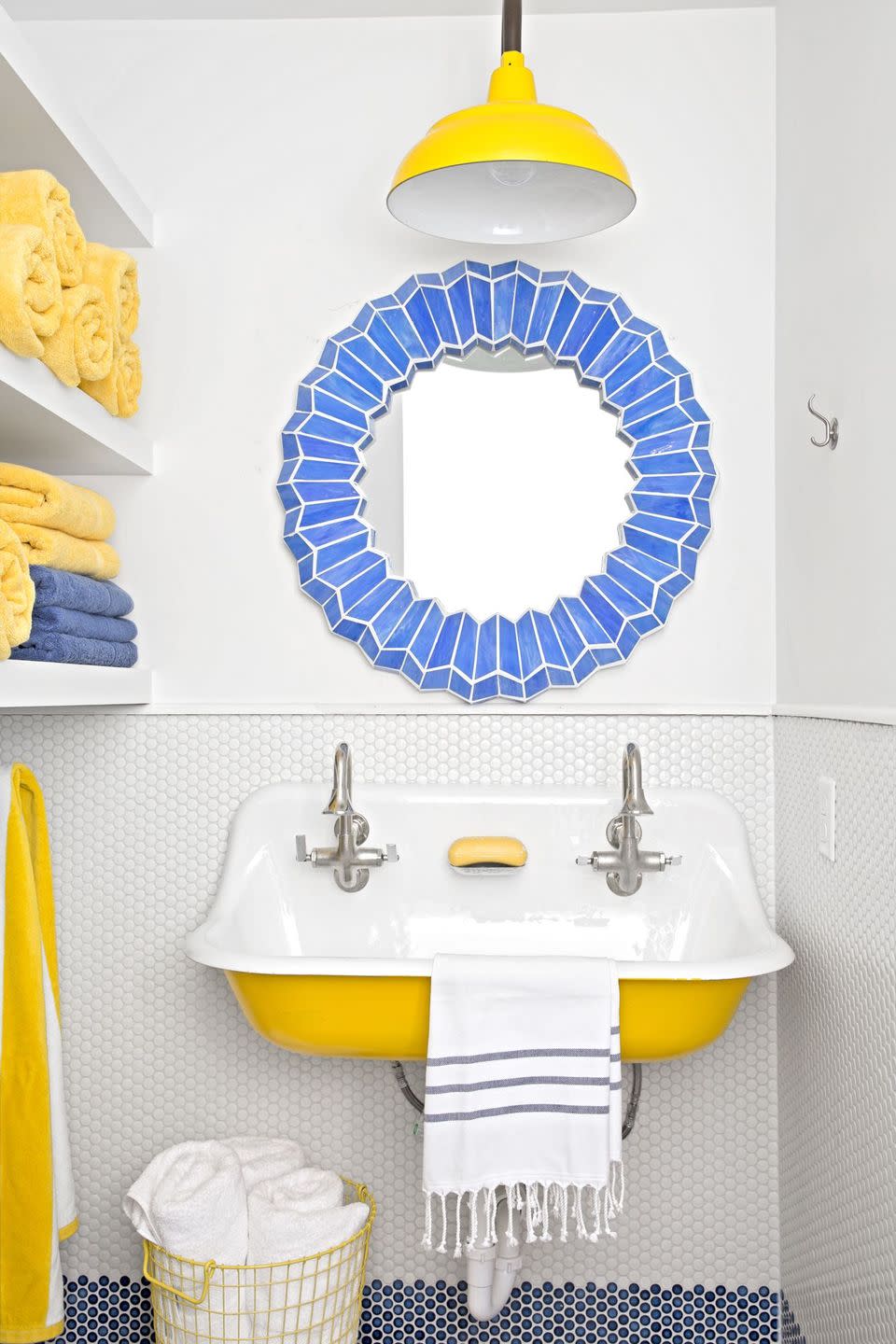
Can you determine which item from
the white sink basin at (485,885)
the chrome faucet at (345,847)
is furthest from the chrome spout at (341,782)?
the white sink basin at (485,885)

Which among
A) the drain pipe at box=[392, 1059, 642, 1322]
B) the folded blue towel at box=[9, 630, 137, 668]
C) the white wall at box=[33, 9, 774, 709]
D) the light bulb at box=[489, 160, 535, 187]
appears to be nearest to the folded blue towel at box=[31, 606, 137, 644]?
the folded blue towel at box=[9, 630, 137, 668]

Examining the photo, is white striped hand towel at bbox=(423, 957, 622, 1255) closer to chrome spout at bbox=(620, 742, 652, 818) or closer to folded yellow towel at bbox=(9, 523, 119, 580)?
chrome spout at bbox=(620, 742, 652, 818)

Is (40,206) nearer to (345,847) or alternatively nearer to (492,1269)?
(345,847)

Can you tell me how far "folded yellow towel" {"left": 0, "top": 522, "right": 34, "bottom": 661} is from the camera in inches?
55.0

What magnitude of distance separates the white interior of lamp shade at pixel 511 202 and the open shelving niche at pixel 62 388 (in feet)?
1.54

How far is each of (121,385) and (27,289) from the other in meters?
0.45

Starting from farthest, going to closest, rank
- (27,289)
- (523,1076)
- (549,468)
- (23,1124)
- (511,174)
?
(549,468) → (23,1124) → (511,174) → (523,1076) → (27,289)

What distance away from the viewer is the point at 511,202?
172 centimetres

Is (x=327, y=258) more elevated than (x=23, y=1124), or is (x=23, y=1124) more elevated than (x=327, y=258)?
(x=327, y=258)

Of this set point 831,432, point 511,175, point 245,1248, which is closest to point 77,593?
point 511,175

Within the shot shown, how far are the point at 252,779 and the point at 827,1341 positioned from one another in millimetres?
1200

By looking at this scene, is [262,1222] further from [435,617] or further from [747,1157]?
[435,617]

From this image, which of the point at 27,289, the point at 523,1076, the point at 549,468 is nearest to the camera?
the point at 27,289

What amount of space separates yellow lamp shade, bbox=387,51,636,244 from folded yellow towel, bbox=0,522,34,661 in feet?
2.36
